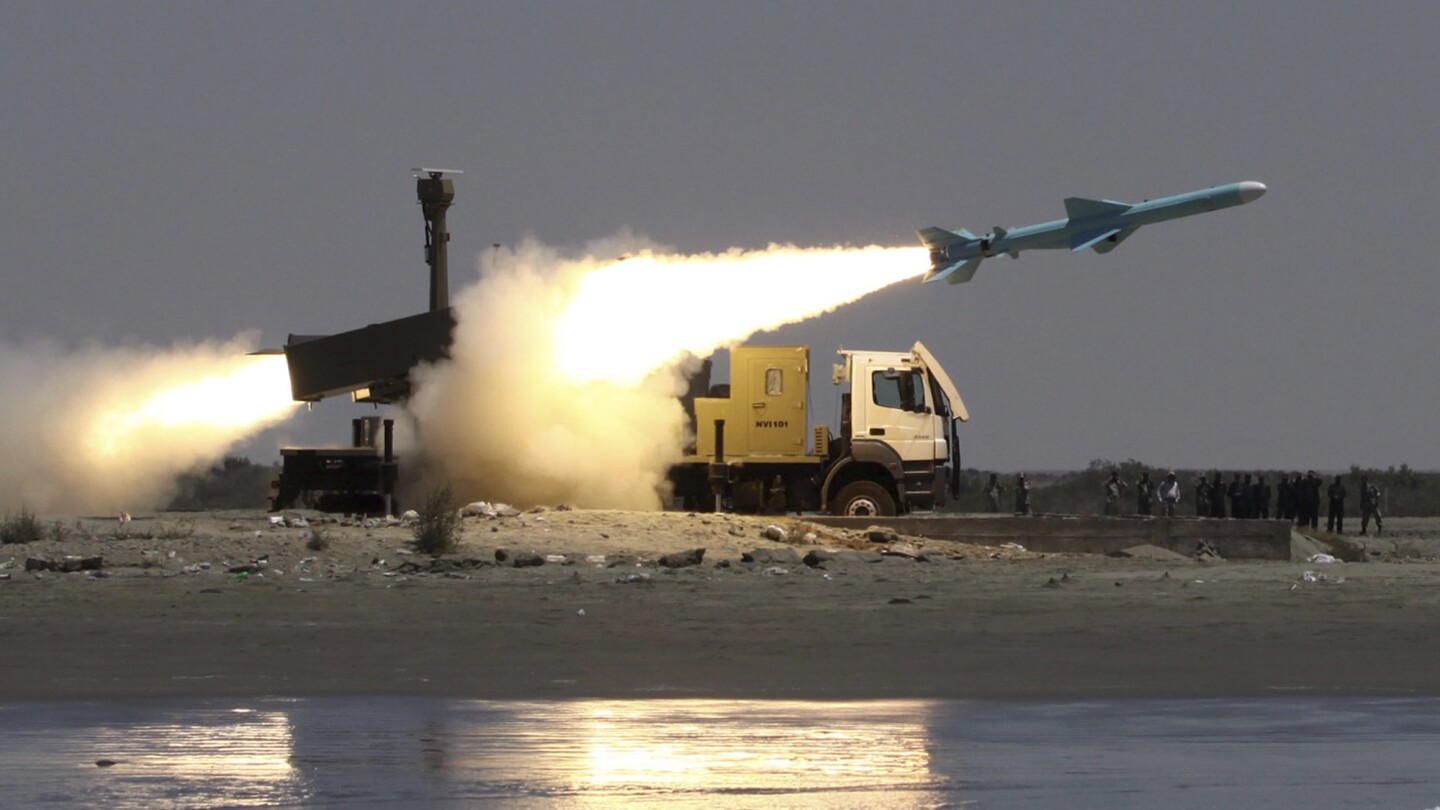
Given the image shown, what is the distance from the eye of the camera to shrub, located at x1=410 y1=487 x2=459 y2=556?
25.6 meters

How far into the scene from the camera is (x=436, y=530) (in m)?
25.7

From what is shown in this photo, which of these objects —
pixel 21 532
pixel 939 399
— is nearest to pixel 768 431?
pixel 939 399

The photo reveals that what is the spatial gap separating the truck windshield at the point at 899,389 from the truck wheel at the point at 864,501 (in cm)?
129

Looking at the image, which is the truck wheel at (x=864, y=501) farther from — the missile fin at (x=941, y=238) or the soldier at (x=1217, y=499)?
the soldier at (x=1217, y=499)

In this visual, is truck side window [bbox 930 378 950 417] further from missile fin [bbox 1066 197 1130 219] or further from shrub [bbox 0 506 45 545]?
shrub [bbox 0 506 45 545]

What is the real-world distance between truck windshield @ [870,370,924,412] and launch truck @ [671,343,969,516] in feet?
0.05

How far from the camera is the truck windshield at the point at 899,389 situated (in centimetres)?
3256

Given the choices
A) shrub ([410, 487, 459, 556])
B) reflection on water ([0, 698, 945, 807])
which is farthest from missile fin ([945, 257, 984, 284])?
reflection on water ([0, 698, 945, 807])

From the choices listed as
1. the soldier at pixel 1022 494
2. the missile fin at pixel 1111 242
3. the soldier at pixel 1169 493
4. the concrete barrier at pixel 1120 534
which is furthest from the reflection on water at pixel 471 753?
the soldier at pixel 1022 494

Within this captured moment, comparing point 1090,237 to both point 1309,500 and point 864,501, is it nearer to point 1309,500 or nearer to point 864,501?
point 864,501

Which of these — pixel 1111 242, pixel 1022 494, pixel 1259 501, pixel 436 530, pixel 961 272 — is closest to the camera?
pixel 436 530

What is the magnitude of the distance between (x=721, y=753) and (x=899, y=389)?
21.5 metres

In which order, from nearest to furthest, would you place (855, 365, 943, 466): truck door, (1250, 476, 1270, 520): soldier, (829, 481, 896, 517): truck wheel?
(829, 481, 896, 517): truck wheel
(855, 365, 943, 466): truck door
(1250, 476, 1270, 520): soldier

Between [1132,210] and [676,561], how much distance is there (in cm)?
973
